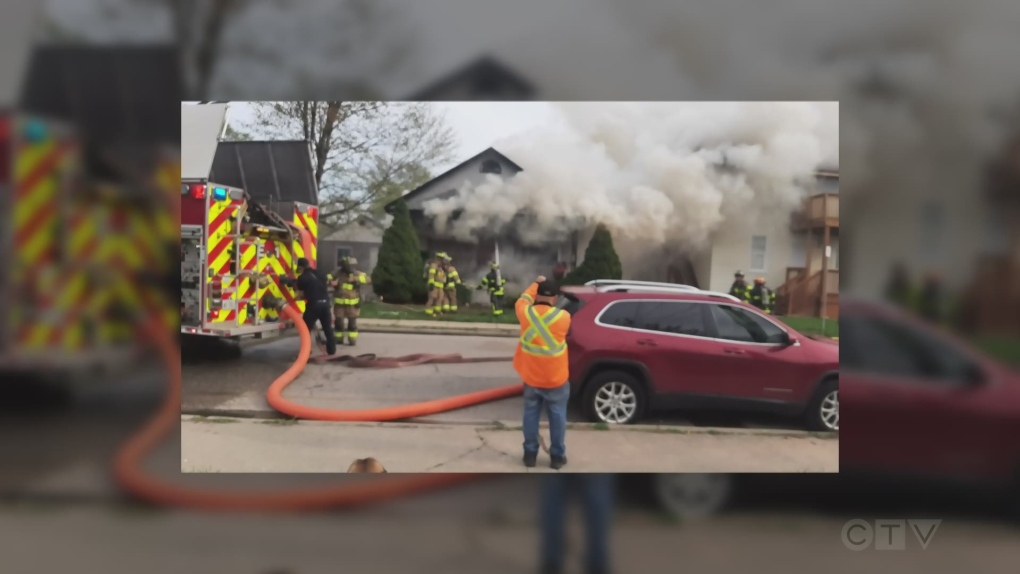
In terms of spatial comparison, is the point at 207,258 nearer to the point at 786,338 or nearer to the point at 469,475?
the point at 469,475

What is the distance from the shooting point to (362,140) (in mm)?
1797

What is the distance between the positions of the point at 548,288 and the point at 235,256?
4.31ft

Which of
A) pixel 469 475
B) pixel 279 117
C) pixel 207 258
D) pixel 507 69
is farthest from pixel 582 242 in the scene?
pixel 207 258

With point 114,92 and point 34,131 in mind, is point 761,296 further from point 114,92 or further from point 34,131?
point 34,131

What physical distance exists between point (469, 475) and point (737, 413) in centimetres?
108

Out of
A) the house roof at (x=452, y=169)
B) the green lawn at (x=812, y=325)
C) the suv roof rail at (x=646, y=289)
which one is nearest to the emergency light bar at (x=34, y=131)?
the house roof at (x=452, y=169)

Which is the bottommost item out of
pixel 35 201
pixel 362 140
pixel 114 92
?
pixel 35 201

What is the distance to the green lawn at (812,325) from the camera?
188 centimetres

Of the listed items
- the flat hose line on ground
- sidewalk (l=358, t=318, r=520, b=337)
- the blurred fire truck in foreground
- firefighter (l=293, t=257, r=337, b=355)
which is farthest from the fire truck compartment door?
sidewalk (l=358, t=318, r=520, b=337)

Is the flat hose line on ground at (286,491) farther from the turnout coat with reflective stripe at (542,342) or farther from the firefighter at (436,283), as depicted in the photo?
the firefighter at (436,283)

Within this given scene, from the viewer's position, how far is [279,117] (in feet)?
5.96

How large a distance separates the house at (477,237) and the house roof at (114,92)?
1.13 metres

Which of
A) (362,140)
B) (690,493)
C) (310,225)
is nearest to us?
(362,140)

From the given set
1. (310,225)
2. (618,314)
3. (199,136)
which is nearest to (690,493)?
(618,314)
